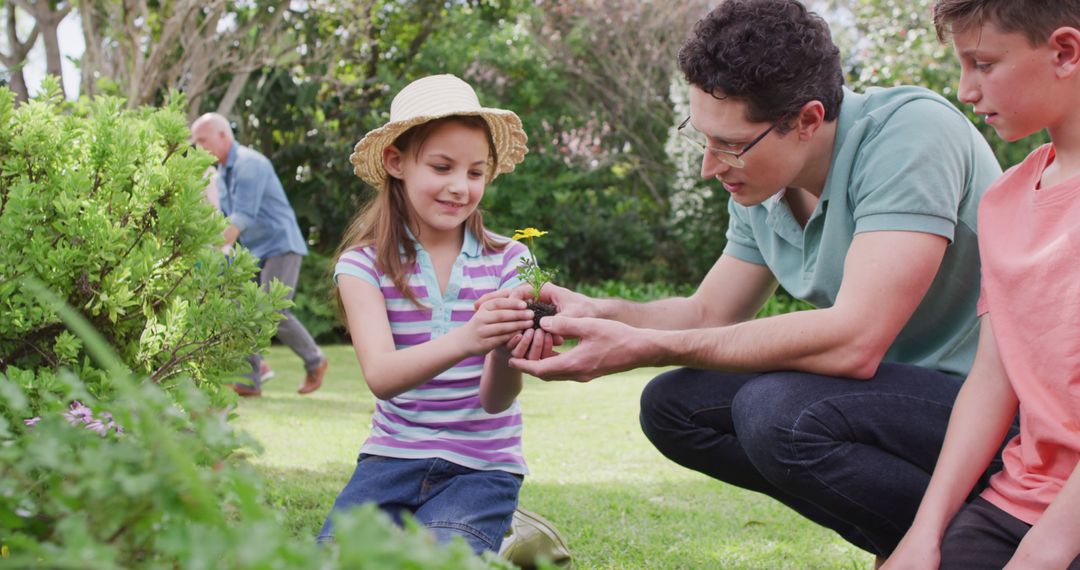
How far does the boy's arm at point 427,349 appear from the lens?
8.94 ft

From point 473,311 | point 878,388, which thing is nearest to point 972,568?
point 878,388

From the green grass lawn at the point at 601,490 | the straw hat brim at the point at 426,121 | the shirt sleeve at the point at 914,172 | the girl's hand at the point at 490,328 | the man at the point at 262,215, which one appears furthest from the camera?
the man at the point at 262,215

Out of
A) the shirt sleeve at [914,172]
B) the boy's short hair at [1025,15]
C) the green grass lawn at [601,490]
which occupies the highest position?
the boy's short hair at [1025,15]

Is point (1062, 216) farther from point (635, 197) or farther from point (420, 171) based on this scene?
point (635, 197)

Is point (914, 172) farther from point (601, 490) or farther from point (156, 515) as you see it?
point (601, 490)

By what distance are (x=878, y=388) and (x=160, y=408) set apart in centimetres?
207

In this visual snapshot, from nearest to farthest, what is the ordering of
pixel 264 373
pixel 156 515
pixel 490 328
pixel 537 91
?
pixel 156 515
pixel 490 328
pixel 264 373
pixel 537 91

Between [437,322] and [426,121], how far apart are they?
2.03 feet

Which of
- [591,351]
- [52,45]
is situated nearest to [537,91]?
[52,45]

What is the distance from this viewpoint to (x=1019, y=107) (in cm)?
228

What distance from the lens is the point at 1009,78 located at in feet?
7.44

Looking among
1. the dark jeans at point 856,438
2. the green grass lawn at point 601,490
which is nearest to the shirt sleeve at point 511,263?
the dark jeans at point 856,438

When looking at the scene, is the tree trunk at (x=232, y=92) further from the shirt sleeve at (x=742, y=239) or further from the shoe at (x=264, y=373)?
the shirt sleeve at (x=742, y=239)

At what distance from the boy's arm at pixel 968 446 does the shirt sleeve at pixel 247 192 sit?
6.20 m
